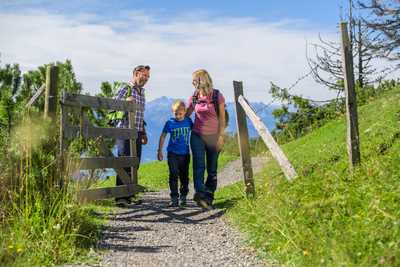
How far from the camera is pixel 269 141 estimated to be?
28.5 ft

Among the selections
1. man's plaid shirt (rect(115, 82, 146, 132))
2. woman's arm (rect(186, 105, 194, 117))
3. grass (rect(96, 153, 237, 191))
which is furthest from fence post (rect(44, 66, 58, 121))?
grass (rect(96, 153, 237, 191))

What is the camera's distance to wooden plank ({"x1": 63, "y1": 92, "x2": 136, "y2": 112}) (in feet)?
30.1

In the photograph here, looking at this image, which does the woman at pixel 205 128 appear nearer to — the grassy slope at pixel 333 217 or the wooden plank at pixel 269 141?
the wooden plank at pixel 269 141

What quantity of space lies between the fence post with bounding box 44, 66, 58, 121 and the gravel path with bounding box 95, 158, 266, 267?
174 cm

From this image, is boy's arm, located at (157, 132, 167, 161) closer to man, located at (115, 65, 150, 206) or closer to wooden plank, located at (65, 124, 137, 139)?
wooden plank, located at (65, 124, 137, 139)

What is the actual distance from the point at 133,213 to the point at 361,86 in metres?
14.5

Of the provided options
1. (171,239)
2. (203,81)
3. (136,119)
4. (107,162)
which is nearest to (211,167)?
(203,81)

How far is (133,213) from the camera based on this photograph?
9.86m

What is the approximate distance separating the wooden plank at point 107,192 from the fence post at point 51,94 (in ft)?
4.10

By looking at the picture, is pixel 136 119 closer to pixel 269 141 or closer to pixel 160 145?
pixel 160 145

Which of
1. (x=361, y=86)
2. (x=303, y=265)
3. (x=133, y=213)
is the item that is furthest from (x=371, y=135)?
(x=361, y=86)

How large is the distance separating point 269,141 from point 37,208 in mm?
3411

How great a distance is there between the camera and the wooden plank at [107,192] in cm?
936

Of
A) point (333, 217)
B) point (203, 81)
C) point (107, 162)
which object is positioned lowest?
point (333, 217)
